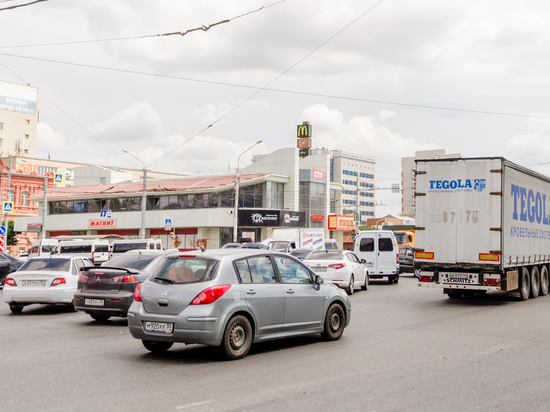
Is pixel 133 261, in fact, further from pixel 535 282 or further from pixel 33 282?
pixel 535 282

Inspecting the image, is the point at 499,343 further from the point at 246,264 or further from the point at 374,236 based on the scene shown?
the point at 374,236

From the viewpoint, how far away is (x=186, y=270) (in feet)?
27.2

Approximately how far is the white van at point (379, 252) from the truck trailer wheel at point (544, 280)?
7.31 meters

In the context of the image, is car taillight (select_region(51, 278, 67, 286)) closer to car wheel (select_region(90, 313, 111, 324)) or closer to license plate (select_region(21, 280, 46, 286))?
license plate (select_region(21, 280, 46, 286))

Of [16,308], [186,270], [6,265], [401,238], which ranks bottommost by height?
[16,308]

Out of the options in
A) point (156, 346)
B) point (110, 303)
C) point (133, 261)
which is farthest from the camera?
point (133, 261)

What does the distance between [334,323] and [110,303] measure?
4706mm

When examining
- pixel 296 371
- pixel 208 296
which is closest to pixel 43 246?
pixel 208 296

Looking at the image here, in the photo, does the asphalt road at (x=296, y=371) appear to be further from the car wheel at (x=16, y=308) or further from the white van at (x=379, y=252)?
the white van at (x=379, y=252)

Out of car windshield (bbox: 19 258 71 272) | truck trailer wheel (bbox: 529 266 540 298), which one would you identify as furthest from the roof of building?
car windshield (bbox: 19 258 71 272)

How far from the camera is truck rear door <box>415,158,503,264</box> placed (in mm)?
15367

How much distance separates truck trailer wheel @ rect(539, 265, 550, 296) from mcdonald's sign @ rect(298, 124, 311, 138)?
667 inches

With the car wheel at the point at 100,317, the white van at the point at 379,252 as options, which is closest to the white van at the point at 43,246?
the white van at the point at 379,252

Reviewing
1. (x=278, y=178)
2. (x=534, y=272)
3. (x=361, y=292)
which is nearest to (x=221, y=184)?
(x=278, y=178)
